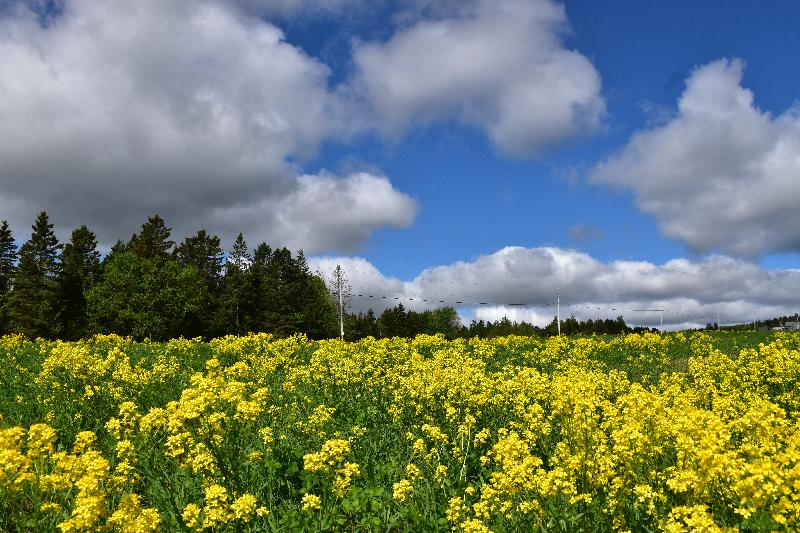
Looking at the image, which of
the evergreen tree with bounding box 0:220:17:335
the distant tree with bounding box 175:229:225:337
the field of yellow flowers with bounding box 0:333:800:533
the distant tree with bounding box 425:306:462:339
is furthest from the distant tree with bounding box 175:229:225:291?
the field of yellow flowers with bounding box 0:333:800:533

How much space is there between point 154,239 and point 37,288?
54.6 feet

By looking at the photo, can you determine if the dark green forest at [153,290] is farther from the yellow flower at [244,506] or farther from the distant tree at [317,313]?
the yellow flower at [244,506]

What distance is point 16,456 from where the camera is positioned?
4941 mm

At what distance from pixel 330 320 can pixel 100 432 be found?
83600 mm

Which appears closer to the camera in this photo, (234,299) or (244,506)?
(244,506)

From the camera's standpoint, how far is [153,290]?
61031 millimetres

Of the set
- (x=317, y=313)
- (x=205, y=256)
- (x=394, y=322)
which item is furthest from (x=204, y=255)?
(x=394, y=322)

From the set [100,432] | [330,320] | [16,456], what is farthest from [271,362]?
[330,320]

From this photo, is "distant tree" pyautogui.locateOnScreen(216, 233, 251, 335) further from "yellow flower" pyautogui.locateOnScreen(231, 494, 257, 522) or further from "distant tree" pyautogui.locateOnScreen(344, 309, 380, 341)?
"yellow flower" pyautogui.locateOnScreen(231, 494, 257, 522)

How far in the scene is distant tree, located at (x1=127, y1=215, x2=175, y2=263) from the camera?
76.6 metres

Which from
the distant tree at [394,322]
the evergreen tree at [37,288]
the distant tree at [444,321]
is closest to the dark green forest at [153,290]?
the evergreen tree at [37,288]

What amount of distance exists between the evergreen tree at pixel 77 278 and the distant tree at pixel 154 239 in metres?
5.45

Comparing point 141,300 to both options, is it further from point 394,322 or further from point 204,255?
Result: point 394,322

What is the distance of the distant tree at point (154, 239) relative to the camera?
251ft
